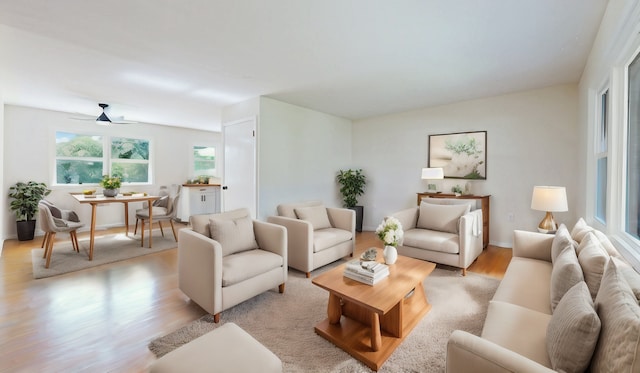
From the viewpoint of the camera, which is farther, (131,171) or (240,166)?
(131,171)

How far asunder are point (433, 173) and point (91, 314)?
15.0 feet

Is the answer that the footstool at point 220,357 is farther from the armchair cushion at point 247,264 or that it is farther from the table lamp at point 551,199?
Result: the table lamp at point 551,199

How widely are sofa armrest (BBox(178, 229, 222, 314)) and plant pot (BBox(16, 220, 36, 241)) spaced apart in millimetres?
4334

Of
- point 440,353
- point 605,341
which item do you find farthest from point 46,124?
point 605,341

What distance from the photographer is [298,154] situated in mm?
4656

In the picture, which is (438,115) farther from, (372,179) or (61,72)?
(61,72)

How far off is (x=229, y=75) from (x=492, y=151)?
13.3 ft

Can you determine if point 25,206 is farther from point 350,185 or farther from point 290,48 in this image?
point 350,185

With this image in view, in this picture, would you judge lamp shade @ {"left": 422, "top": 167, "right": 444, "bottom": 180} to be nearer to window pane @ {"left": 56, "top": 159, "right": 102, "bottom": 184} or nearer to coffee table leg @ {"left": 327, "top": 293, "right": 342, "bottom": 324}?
coffee table leg @ {"left": 327, "top": 293, "right": 342, "bottom": 324}

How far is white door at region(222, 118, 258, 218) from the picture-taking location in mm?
4184

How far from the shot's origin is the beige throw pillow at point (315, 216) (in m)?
3.62

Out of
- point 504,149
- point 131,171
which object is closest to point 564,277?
point 504,149

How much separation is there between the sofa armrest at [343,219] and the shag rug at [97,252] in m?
2.64

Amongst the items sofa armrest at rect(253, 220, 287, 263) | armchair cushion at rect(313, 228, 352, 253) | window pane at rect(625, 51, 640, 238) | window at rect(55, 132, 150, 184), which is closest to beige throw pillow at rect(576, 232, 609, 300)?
window pane at rect(625, 51, 640, 238)
